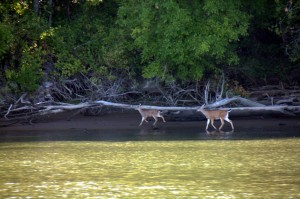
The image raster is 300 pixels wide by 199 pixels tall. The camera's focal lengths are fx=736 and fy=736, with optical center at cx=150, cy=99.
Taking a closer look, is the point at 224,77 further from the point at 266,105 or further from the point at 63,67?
the point at 63,67

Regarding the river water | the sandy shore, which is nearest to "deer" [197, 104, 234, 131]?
the sandy shore

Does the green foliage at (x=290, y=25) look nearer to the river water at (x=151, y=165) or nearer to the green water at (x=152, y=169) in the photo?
the river water at (x=151, y=165)

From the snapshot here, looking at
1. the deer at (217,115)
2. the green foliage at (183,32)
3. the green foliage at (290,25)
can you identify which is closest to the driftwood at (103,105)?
the deer at (217,115)

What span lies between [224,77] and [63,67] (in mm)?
6104

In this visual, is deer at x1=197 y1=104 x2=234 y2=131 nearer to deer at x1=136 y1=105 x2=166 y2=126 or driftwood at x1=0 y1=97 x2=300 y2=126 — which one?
driftwood at x1=0 y1=97 x2=300 y2=126

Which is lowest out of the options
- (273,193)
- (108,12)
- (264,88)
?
(273,193)

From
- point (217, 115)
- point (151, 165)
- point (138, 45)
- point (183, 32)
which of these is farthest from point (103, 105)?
point (151, 165)

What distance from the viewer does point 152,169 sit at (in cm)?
1589

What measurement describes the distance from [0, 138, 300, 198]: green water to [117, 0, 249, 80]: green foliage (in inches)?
225

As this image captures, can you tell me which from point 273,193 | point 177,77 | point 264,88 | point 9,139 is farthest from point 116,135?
point 273,193

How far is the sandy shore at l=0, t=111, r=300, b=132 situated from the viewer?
83.3ft

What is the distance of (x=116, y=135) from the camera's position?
2331 cm

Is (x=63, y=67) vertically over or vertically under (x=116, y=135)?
over

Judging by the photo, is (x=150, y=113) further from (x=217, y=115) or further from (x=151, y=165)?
(x=151, y=165)
